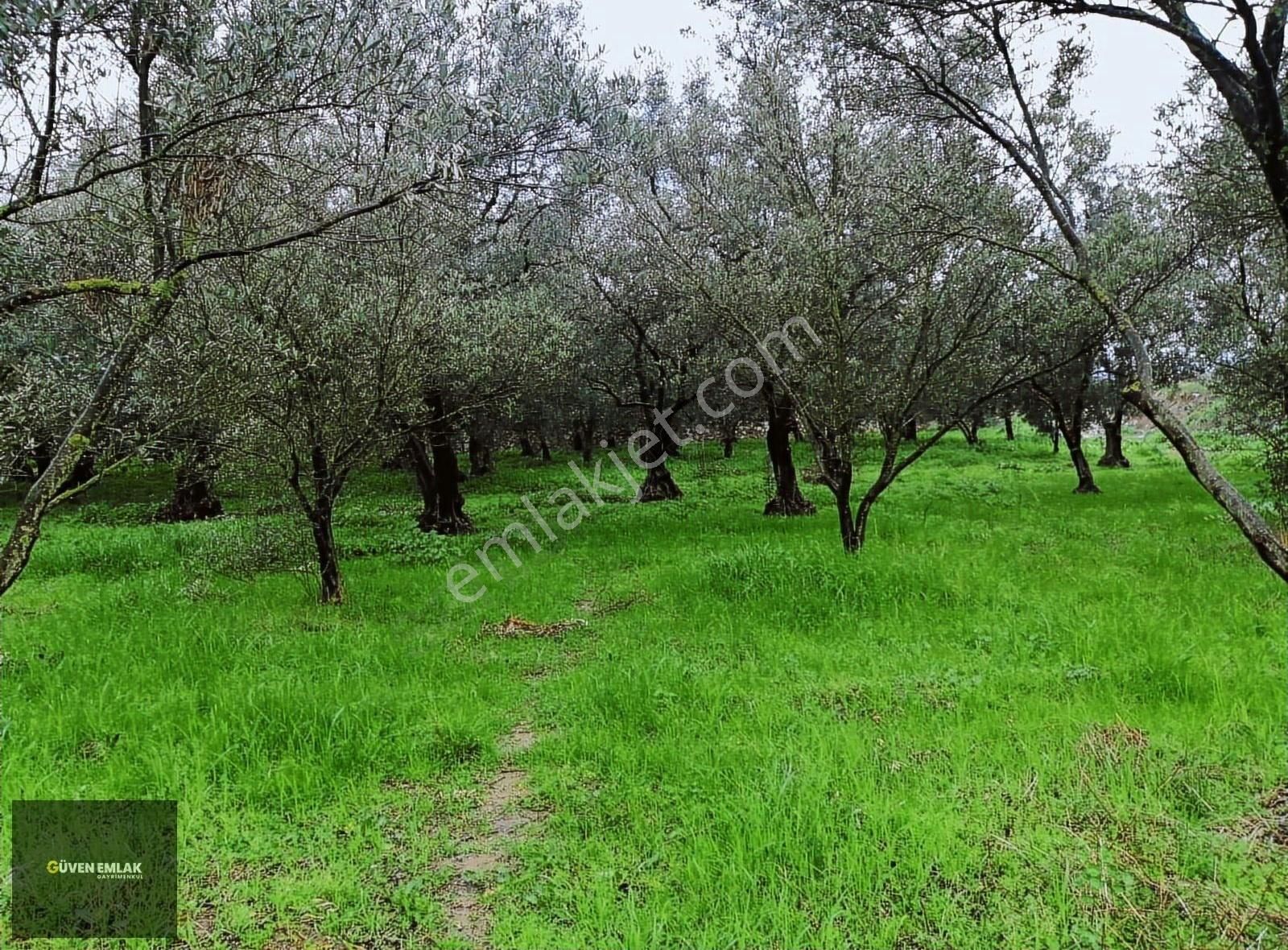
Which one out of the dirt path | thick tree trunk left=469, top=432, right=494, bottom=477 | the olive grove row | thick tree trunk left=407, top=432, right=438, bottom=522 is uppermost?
the olive grove row

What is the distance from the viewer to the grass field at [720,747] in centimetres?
354

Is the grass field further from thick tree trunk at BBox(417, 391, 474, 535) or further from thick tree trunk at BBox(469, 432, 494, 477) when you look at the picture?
thick tree trunk at BBox(469, 432, 494, 477)

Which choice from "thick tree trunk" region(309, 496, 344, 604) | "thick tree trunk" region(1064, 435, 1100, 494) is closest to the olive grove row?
"thick tree trunk" region(309, 496, 344, 604)

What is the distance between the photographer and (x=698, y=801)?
4.52 metres

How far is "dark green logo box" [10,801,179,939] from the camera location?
360 cm

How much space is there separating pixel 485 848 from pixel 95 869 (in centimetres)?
231

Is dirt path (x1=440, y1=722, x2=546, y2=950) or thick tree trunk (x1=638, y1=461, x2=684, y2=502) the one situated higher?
thick tree trunk (x1=638, y1=461, x2=684, y2=502)

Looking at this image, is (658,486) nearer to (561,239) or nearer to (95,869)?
(561,239)

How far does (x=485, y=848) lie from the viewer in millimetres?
4289

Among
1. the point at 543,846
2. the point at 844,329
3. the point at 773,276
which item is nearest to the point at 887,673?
the point at 543,846

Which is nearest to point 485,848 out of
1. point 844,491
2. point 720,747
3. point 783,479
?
point 720,747

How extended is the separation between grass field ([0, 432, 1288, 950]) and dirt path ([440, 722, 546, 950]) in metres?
0.05

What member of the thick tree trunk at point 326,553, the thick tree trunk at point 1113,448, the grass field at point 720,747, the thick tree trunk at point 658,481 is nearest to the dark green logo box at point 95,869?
the grass field at point 720,747

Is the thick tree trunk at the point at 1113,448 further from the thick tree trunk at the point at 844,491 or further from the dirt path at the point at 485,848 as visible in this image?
the dirt path at the point at 485,848
